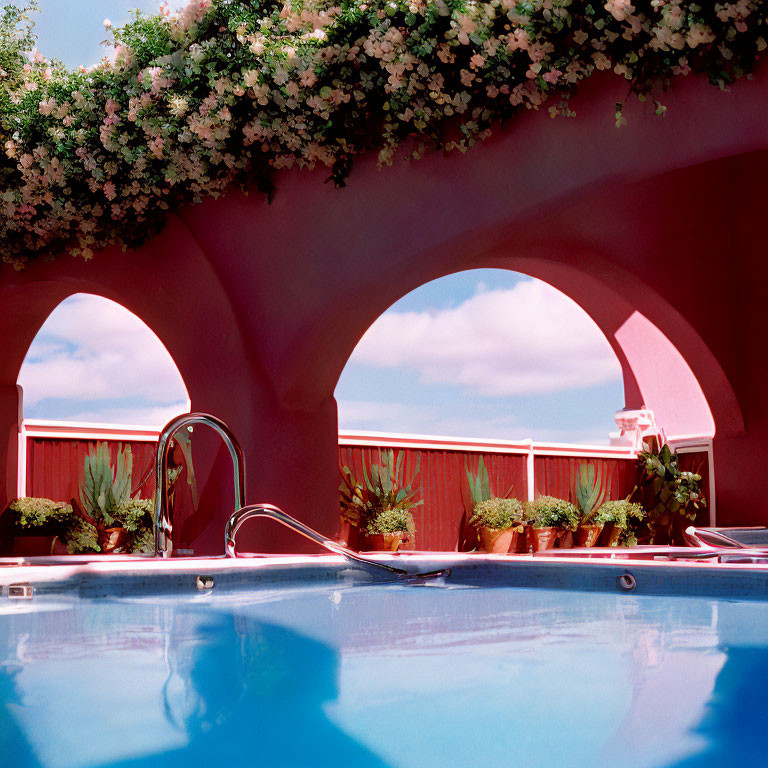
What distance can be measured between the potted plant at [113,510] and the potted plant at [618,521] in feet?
17.1

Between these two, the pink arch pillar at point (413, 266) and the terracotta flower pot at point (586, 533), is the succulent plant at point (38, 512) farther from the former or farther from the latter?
the terracotta flower pot at point (586, 533)

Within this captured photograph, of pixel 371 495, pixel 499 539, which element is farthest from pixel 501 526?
pixel 371 495

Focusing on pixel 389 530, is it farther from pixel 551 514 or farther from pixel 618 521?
pixel 618 521

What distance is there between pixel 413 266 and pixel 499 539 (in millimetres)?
4620

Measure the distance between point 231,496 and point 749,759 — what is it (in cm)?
534

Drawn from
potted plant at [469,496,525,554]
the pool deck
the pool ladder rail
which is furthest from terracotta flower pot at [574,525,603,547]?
the pool ladder rail

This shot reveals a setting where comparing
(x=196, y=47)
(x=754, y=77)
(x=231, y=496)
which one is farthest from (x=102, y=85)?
(x=754, y=77)

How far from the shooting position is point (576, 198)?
5.41 m

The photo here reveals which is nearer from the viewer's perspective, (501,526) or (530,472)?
(501,526)

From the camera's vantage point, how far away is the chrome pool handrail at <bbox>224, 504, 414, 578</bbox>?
345cm

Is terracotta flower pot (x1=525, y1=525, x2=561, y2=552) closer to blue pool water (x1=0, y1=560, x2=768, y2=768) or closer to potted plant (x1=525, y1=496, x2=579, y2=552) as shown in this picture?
potted plant (x1=525, y1=496, x2=579, y2=552)

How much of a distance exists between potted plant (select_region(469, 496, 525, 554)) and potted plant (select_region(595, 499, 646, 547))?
1.14 meters

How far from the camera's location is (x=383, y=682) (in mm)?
2297

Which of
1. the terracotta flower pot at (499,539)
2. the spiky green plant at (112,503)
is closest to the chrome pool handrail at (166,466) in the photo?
the spiky green plant at (112,503)
